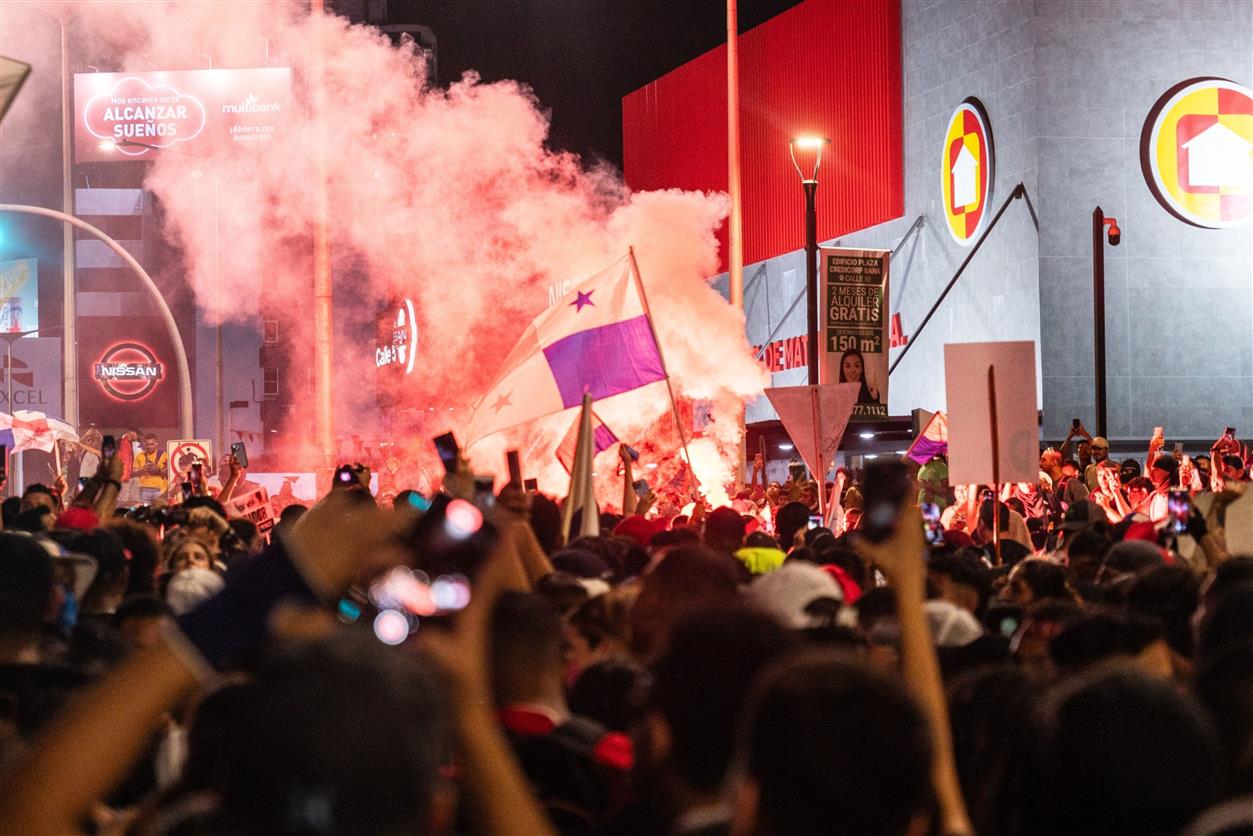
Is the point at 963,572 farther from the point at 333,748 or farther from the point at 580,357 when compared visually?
the point at 580,357

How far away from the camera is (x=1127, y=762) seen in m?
2.47

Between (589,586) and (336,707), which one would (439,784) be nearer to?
(336,707)

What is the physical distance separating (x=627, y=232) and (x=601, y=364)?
1778 centimetres

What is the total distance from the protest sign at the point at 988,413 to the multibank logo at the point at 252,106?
32.1 metres

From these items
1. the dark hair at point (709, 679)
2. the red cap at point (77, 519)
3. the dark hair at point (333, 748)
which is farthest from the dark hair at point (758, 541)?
the dark hair at point (333, 748)

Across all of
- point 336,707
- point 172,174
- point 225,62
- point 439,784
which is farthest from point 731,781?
point 172,174

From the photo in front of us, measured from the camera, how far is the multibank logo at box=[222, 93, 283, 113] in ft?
131

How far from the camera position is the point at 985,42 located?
2825 cm

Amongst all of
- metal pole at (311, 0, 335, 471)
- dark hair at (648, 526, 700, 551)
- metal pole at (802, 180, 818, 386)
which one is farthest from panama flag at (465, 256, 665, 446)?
metal pole at (311, 0, 335, 471)

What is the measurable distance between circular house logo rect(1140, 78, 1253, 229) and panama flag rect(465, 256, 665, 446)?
615 inches

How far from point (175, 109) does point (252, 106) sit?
8.42 feet

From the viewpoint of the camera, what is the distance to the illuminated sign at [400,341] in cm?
4491

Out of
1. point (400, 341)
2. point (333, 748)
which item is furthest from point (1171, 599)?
point (400, 341)

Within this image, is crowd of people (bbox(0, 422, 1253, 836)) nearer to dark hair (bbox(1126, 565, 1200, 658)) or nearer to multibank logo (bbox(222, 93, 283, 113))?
dark hair (bbox(1126, 565, 1200, 658))
